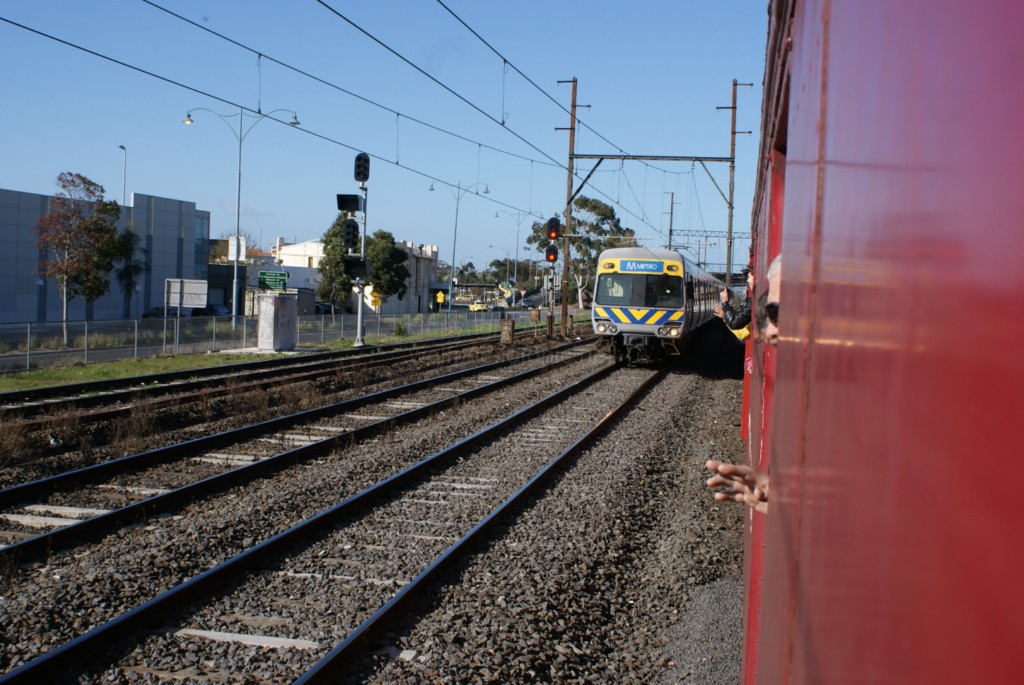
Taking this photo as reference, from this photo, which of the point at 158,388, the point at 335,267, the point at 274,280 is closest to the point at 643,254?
the point at 158,388

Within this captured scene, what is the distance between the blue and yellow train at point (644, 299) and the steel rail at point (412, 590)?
12.3 metres

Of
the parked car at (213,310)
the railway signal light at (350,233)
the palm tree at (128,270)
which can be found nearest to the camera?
the railway signal light at (350,233)

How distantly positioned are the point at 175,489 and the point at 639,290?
16.1m

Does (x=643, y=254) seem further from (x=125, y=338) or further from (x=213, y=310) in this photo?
(x=213, y=310)

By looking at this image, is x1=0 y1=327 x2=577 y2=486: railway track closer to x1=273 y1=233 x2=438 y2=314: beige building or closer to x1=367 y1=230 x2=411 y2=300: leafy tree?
x1=367 y1=230 x2=411 y2=300: leafy tree

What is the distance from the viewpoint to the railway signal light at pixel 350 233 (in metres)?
30.2

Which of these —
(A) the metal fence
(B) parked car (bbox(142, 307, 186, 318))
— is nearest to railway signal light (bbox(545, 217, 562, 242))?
(A) the metal fence

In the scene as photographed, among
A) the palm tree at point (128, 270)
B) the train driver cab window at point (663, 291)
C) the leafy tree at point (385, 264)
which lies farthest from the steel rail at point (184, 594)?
the leafy tree at point (385, 264)

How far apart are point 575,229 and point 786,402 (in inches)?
2471

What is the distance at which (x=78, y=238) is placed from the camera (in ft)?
124

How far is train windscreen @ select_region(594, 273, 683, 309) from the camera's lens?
23453mm

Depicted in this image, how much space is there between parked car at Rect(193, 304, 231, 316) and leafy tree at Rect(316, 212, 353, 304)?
685 cm

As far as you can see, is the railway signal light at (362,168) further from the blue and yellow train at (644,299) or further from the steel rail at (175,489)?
the steel rail at (175,489)

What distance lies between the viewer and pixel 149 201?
55.9 metres
